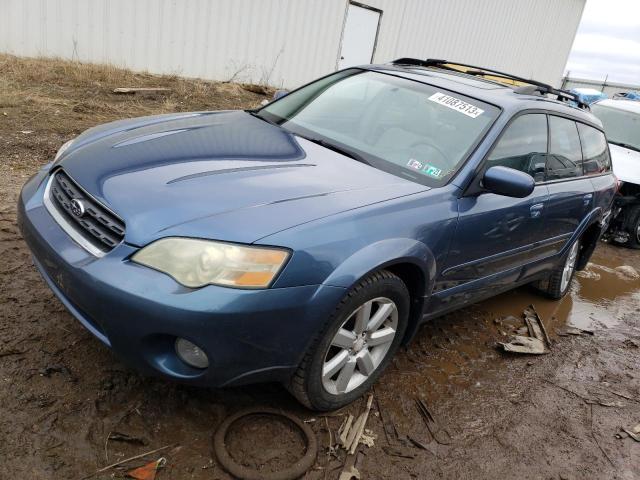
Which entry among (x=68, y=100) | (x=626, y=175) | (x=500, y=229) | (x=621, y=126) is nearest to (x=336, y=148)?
(x=500, y=229)

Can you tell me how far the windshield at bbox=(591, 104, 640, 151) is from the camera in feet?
25.1

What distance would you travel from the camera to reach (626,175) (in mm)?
6730

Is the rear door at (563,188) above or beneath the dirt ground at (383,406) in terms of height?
above

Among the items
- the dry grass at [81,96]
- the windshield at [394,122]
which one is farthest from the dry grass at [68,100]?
the windshield at [394,122]

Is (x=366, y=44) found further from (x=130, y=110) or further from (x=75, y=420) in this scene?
(x=75, y=420)

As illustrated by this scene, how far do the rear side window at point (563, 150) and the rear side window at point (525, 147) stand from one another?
0.39 feet

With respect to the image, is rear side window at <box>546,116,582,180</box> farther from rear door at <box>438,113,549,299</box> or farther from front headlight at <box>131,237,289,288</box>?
front headlight at <box>131,237,289,288</box>

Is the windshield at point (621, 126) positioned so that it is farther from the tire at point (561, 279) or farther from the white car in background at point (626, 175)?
the tire at point (561, 279)

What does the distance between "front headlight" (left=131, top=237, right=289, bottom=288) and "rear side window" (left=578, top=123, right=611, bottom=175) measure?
315 cm

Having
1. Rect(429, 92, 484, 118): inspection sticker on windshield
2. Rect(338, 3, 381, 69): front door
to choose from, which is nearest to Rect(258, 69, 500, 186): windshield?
Rect(429, 92, 484, 118): inspection sticker on windshield

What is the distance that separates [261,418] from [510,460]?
1.25 meters

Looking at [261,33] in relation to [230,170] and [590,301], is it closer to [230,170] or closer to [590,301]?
[590,301]

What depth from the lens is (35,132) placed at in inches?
243

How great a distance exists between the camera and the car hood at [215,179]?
2.14 metres
